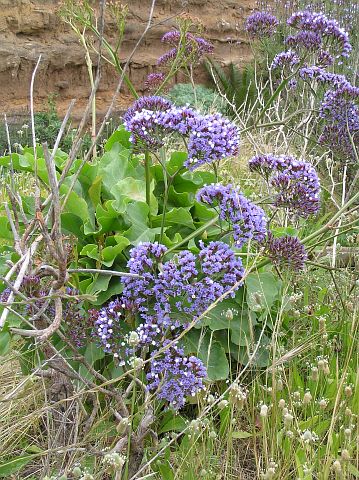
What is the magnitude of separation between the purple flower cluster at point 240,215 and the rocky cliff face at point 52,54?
7079 mm

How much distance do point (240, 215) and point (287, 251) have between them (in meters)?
0.19

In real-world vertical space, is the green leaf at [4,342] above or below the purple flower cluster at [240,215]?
below

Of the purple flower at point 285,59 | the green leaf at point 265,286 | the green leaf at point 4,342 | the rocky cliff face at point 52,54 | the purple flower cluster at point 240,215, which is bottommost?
the rocky cliff face at point 52,54

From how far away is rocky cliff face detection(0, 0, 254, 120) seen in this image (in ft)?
29.5

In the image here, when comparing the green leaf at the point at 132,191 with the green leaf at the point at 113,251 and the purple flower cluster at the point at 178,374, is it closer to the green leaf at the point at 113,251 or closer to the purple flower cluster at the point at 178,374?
the green leaf at the point at 113,251

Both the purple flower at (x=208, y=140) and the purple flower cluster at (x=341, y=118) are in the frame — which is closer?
the purple flower at (x=208, y=140)

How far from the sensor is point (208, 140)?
2.20 m

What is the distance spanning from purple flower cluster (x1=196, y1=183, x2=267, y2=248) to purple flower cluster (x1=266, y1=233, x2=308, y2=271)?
0.16ft

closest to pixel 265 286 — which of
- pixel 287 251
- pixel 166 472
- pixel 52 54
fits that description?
pixel 287 251

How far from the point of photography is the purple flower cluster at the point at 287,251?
2.21 m

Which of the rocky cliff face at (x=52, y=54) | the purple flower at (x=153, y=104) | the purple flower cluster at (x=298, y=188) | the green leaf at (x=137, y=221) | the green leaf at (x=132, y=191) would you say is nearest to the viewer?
the purple flower cluster at (x=298, y=188)

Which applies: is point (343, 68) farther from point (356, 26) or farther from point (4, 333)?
point (4, 333)

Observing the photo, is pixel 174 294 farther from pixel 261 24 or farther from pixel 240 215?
pixel 261 24

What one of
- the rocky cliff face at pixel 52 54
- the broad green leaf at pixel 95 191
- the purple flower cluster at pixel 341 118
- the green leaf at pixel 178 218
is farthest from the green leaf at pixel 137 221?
the rocky cliff face at pixel 52 54
